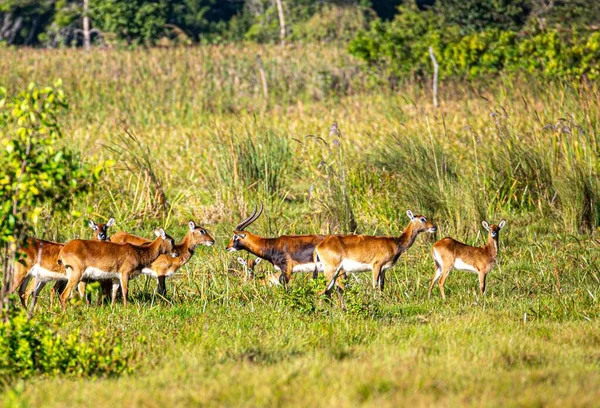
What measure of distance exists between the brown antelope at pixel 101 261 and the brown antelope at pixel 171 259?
11 centimetres

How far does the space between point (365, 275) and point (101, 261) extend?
303 centimetres

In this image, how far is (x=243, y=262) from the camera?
9617 millimetres

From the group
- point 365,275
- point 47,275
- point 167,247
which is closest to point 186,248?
point 167,247

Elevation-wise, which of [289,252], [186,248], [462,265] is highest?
[462,265]

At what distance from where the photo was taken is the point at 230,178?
1318 cm

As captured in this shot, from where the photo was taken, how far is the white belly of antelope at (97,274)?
811 centimetres

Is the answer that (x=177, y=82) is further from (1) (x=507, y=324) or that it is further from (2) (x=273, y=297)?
(1) (x=507, y=324)

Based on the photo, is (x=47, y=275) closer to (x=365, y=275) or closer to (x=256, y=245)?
(x=256, y=245)

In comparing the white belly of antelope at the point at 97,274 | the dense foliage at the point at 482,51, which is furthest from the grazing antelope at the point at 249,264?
the dense foliage at the point at 482,51

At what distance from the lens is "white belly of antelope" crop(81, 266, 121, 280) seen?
8.11 meters

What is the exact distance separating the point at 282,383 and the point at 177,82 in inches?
866

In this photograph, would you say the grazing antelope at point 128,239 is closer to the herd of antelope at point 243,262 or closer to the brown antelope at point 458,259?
the herd of antelope at point 243,262

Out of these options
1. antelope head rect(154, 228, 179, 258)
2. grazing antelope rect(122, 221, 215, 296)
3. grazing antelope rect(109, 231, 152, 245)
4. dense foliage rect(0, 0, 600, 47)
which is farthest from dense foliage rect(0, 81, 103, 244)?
dense foliage rect(0, 0, 600, 47)

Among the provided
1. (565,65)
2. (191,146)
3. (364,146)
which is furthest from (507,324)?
(565,65)
